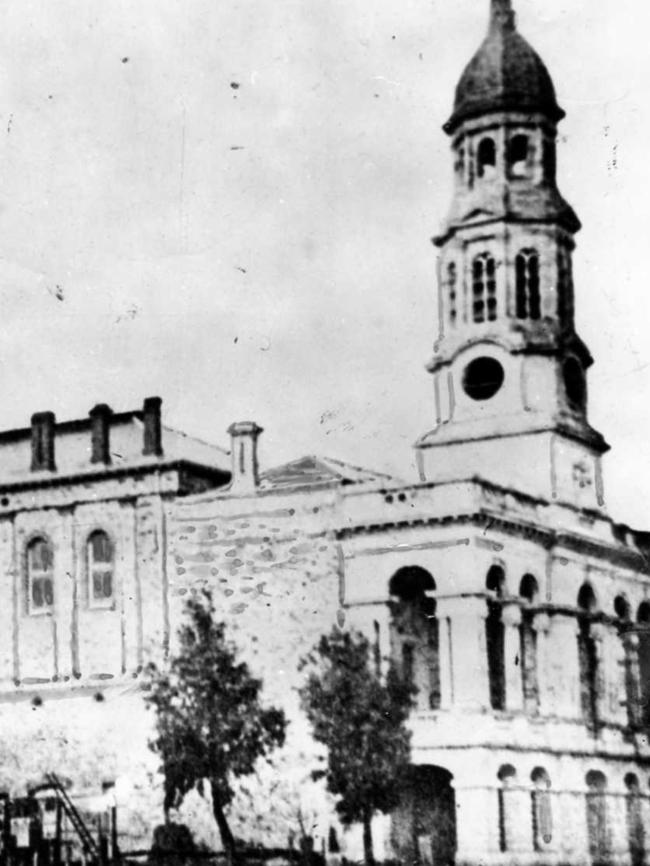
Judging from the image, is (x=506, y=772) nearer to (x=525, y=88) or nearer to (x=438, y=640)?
(x=438, y=640)

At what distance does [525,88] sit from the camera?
5350cm

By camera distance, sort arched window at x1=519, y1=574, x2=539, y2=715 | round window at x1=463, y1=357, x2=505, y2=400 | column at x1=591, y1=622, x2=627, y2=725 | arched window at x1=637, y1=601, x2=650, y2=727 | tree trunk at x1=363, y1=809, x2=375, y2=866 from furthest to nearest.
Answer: arched window at x1=637, y1=601, x2=650, y2=727, round window at x1=463, y1=357, x2=505, y2=400, column at x1=591, y1=622, x2=627, y2=725, arched window at x1=519, y1=574, x2=539, y2=715, tree trunk at x1=363, y1=809, x2=375, y2=866

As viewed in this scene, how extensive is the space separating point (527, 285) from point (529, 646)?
10.0 m

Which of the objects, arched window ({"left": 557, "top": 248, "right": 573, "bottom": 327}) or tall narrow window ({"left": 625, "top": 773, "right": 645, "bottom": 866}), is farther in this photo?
arched window ({"left": 557, "top": 248, "right": 573, "bottom": 327})

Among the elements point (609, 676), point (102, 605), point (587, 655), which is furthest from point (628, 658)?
point (102, 605)

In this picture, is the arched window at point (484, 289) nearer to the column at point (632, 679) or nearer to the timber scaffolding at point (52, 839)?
the column at point (632, 679)

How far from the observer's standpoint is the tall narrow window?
5234 centimetres

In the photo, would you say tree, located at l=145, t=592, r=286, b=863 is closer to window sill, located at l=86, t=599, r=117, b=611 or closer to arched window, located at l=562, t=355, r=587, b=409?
window sill, located at l=86, t=599, r=117, b=611

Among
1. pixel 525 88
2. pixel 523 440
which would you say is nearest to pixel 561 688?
pixel 523 440

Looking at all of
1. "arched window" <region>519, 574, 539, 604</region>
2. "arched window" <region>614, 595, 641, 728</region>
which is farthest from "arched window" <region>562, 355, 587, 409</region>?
"arched window" <region>519, 574, 539, 604</region>

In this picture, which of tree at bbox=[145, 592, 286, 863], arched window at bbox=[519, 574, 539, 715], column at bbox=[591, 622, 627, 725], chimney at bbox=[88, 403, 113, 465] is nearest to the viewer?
tree at bbox=[145, 592, 286, 863]

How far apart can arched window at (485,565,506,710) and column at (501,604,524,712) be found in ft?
0.82

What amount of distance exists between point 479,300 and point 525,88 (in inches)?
231

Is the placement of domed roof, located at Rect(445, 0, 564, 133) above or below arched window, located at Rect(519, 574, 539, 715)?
above
